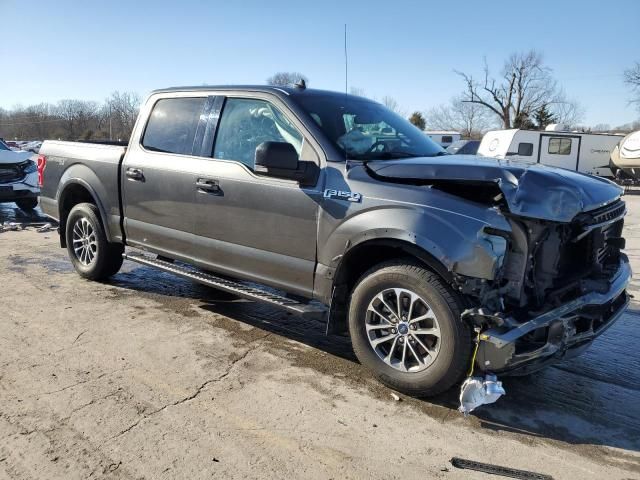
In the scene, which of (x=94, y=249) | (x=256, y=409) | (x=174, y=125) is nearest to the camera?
(x=256, y=409)

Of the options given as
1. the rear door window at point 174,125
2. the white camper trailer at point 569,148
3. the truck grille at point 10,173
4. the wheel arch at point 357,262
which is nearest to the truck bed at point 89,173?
the rear door window at point 174,125

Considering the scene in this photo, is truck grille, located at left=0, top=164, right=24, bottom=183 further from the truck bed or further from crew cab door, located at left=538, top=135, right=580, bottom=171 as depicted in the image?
crew cab door, located at left=538, top=135, right=580, bottom=171

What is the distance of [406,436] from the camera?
3008 mm

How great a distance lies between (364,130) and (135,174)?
235 centimetres

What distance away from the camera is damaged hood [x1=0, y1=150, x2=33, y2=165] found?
1134cm

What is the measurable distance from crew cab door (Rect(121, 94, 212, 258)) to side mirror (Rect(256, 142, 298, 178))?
108 centimetres

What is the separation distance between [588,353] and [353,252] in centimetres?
230

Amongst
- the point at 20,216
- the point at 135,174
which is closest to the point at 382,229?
the point at 135,174

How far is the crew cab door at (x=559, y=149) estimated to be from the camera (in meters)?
24.9

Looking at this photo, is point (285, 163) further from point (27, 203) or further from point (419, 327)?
point (27, 203)

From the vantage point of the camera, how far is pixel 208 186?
14.4 feet

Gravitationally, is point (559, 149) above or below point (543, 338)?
below

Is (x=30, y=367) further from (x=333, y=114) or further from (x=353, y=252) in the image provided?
(x=333, y=114)

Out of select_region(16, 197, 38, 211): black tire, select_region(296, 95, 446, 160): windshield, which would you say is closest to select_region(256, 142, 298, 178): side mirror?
select_region(296, 95, 446, 160): windshield
